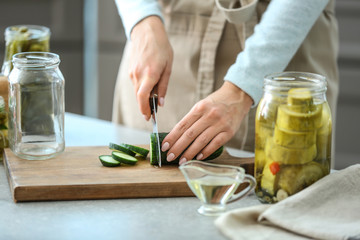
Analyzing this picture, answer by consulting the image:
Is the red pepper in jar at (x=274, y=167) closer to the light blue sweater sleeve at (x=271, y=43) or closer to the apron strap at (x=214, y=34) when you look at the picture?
the light blue sweater sleeve at (x=271, y=43)

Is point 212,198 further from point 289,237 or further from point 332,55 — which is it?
point 332,55

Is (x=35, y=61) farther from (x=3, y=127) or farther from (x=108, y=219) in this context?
(x=108, y=219)

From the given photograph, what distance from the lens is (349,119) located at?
3.52 m

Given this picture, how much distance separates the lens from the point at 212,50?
6.17 ft

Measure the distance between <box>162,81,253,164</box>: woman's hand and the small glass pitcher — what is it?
0.74 feet

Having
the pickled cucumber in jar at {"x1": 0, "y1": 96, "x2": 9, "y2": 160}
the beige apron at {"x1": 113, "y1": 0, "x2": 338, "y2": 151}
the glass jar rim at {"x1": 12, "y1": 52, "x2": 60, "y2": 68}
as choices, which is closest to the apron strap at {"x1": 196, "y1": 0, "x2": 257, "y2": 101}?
the beige apron at {"x1": 113, "y1": 0, "x2": 338, "y2": 151}

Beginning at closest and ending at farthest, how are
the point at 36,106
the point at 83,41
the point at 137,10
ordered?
the point at 36,106 < the point at 137,10 < the point at 83,41

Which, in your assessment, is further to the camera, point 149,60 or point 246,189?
point 149,60

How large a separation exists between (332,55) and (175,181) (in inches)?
32.7

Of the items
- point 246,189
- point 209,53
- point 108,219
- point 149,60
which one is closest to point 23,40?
point 149,60

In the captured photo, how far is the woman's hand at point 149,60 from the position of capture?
1.62 m

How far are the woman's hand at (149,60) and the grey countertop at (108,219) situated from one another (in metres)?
0.38

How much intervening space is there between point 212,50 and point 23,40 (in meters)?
0.56

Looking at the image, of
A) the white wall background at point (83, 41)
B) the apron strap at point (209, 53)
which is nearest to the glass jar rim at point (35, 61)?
the apron strap at point (209, 53)
